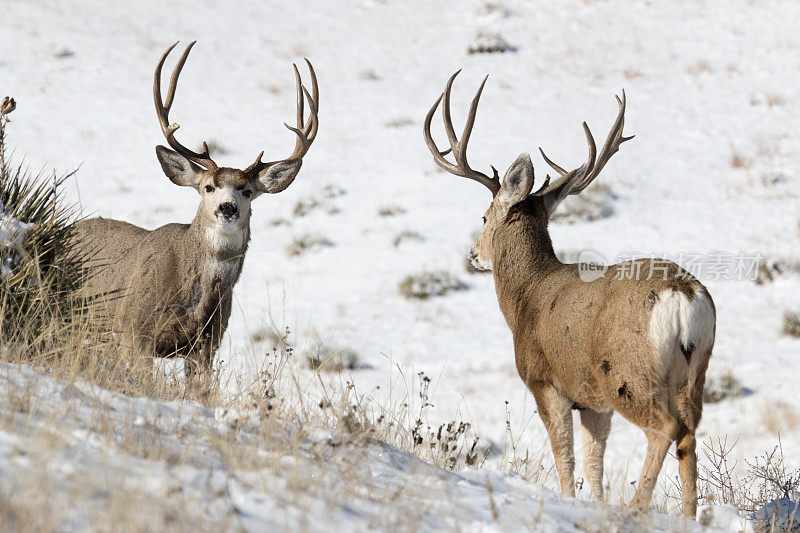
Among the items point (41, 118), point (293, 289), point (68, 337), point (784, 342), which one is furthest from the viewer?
point (41, 118)

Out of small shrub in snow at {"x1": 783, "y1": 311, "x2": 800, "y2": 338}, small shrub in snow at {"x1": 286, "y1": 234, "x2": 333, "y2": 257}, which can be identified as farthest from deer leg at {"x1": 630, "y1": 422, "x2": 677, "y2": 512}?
small shrub in snow at {"x1": 286, "y1": 234, "x2": 333, "y2": 257}

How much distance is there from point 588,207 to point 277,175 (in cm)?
1039

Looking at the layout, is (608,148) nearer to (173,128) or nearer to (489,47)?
(173,128)

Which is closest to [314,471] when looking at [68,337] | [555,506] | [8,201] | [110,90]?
[555,506]

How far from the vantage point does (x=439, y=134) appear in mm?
21047

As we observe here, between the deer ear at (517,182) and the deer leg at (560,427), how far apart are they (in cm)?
166

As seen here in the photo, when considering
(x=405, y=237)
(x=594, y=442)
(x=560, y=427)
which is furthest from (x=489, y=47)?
(x=560, y=427)

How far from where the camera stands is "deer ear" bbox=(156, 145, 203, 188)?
7359 mm

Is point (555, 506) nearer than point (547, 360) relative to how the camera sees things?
Yes

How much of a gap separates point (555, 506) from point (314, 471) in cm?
105

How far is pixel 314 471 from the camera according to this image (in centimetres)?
359

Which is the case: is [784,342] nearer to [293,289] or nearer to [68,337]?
[293,289]

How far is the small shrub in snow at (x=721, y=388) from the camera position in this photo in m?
10.3

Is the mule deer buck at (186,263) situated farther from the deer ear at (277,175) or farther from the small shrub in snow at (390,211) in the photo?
the small shrub in snow at (390,211)
